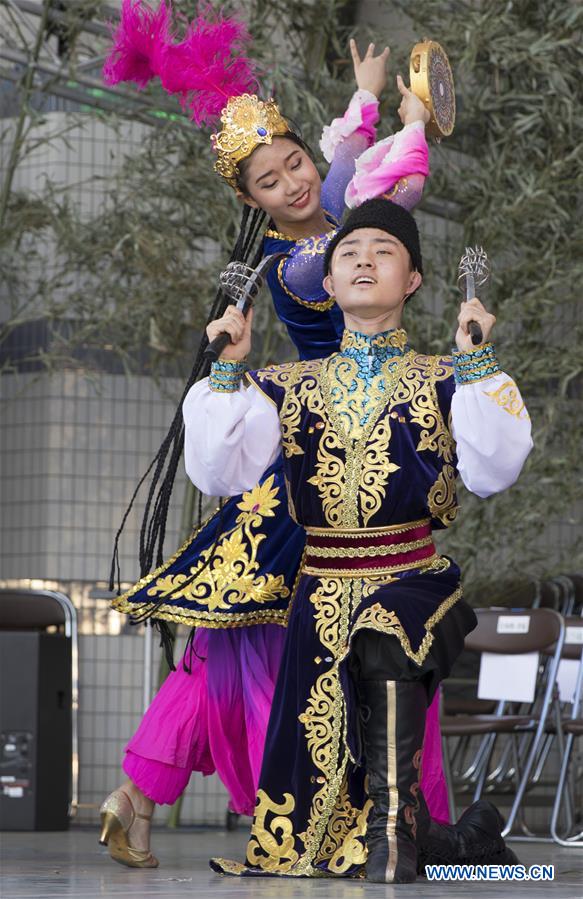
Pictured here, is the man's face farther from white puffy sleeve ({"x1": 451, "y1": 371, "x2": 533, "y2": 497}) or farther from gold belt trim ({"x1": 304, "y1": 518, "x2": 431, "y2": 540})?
gold belt trim ({"x1": 304, "y1": 518, "x2": 431, "y2": 540})

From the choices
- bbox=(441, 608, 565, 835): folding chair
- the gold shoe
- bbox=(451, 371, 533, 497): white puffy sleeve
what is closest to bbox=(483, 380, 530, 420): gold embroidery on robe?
bbox=(451, 371, 533, 497): white puffy sleeve

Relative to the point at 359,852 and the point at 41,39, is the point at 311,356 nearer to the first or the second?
the point at 359,852

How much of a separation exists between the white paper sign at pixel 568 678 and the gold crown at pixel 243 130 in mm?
3042

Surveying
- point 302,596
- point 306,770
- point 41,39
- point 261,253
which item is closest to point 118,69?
point 261,253

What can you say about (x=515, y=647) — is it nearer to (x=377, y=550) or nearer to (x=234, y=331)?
(x=377, y=550)

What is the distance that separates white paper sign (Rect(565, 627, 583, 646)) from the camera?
5773 mm

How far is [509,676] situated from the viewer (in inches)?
229

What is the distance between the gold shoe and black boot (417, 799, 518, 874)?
78 cm

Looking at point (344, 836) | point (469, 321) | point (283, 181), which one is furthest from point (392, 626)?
point (283, 181)

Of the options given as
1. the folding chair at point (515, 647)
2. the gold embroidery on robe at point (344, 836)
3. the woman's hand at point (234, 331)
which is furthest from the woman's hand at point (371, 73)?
the folding chair at point (515, 647)

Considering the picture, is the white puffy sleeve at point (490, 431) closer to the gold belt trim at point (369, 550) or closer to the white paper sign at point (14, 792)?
the gold belt trim at point (369, 550)

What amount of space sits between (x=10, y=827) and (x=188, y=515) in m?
1.34

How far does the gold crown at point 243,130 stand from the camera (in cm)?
378

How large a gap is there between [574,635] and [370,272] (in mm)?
2694
